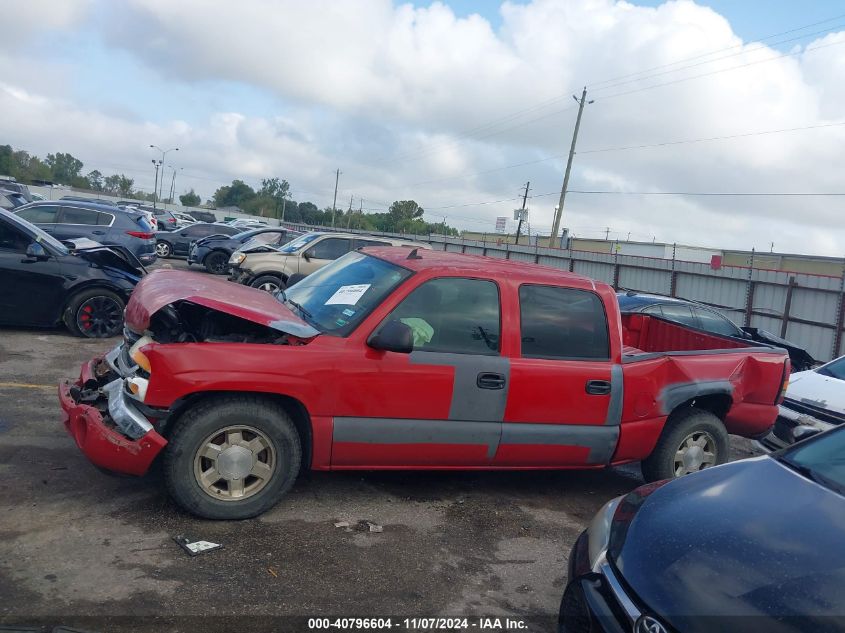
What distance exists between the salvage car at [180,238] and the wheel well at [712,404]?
22022mm

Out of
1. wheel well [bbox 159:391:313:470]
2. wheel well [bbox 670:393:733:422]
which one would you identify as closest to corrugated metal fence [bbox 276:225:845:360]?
wheel well [bbox 670:393:733:422]

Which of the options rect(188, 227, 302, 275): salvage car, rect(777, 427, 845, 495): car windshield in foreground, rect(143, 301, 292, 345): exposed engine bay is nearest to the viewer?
rect(777, 427, 845, 495): car windshield in foreground

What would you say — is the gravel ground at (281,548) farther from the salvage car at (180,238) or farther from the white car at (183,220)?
the white car at (183,220)

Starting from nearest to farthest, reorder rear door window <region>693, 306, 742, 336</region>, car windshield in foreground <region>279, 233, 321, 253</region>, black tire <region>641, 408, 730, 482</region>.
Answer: black tire <region>641, 408, 730, 482</region> < rear door window <region>693, 306, 742, 336</region> < car windshield in foreground <region>279, 233, 321, 253</region>

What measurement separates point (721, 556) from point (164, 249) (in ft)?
82.2

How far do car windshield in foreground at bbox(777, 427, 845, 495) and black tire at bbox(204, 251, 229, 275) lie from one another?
1871 cm

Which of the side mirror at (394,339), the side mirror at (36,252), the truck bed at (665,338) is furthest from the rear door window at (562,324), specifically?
the side mirror at (36,252)

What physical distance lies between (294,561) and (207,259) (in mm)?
17847

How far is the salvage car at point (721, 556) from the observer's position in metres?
2.50

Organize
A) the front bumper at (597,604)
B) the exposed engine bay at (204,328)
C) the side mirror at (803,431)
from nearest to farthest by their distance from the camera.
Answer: the front bumper at (597,604), the exposed engine bay at (204,328), the side mirror at (803,431)

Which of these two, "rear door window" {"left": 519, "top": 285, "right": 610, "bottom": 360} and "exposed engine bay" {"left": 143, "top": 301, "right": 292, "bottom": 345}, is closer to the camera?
"exposed engine bay" {"left": 143, "top": 301, "right": 292, "bottom": 345}

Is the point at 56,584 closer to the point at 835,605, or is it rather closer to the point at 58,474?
the point at 58,474

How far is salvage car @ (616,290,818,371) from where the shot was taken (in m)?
11.3

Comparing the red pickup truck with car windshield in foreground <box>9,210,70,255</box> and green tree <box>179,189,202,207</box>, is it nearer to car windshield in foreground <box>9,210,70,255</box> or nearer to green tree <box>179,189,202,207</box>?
car windshield in foreground <box>9,210,70,255</box>
